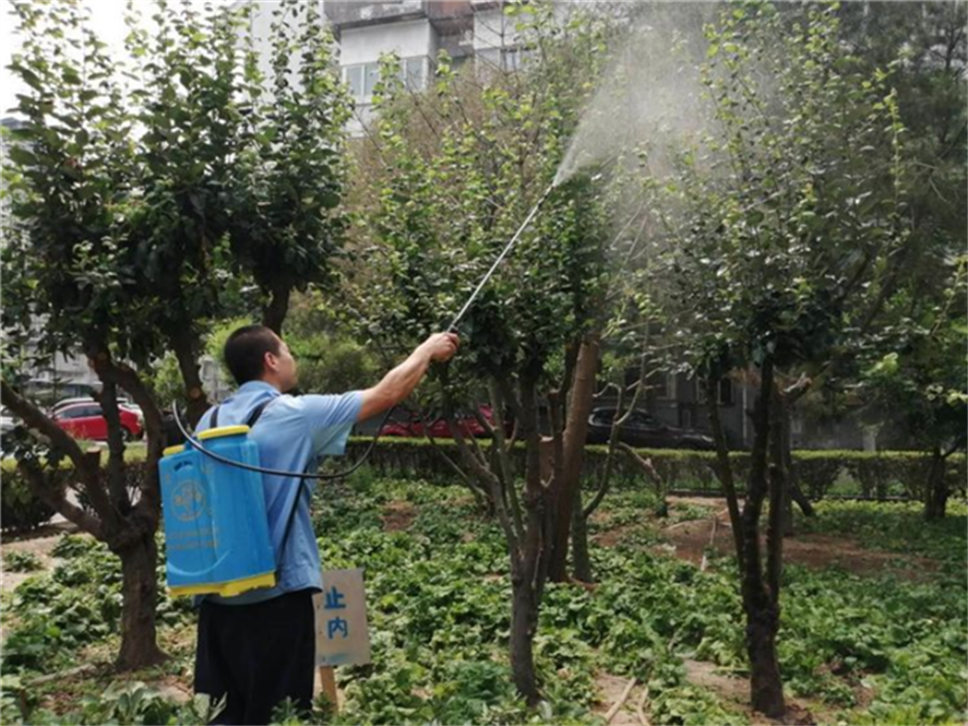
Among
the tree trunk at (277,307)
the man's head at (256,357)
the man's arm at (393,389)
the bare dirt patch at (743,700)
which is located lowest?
the bare dirt patch at (743,700)

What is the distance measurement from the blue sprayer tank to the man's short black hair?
0.28 m

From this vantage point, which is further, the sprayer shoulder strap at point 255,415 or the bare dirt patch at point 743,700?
the bare dirt patch at point 743,700

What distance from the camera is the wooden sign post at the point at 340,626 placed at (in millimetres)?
4125

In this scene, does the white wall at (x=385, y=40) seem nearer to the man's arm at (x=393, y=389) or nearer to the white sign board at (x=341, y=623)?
the white sign board at (x=341, y=623)

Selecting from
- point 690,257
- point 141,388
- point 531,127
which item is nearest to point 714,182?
point 690,257

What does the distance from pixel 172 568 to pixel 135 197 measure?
2.60 metres

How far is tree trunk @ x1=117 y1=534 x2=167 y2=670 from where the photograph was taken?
17.6ft

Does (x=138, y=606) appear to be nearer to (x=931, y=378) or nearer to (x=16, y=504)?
(x=16, y=504)

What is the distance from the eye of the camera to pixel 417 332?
4.57 m

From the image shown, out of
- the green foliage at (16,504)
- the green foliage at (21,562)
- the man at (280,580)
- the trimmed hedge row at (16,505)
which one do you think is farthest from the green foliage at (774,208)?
the green foliage at (16,504)

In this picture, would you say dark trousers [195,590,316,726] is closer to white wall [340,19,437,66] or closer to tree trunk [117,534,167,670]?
tree trunk [117,534,167,670]

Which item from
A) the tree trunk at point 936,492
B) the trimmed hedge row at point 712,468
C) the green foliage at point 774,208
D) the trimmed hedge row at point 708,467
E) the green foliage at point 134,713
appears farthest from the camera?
the trimmed hedge row at point 708,467

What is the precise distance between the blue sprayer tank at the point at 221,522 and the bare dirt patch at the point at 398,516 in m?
8.64

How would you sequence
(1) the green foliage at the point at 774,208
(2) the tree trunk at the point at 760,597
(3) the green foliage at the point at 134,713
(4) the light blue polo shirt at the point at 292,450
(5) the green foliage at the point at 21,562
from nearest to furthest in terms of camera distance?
(3) the green foliage at the point at 134,713 → (4) the light blue polo shirt at the point at 292,450 → (1) the green foliage at the point at 774,208 → (2) the tree trunk at the point at 760,597 → (5) the green foliage at the point at 21,562
